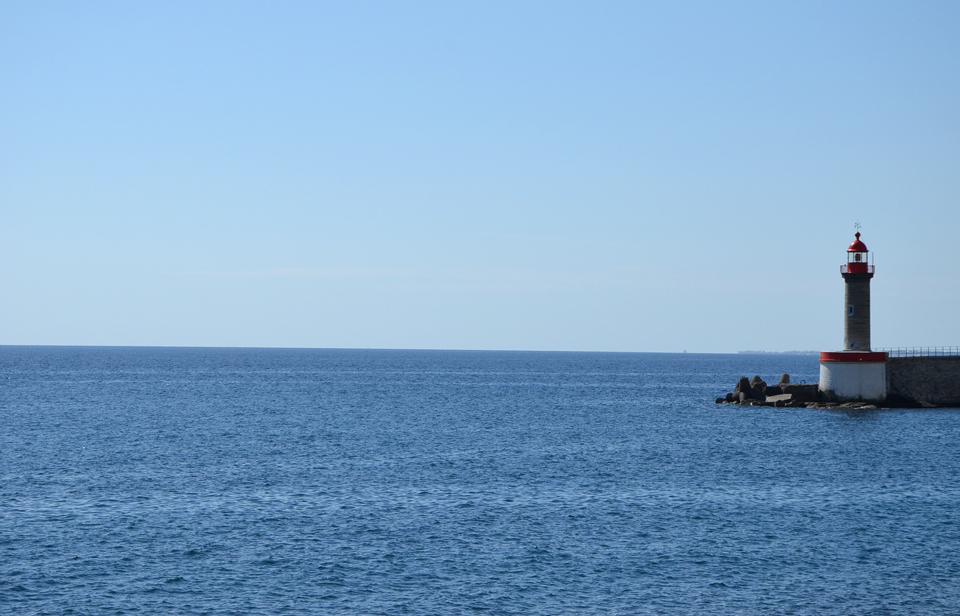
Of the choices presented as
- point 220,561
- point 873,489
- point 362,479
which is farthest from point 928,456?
point 220,561

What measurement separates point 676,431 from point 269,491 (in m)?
32.8

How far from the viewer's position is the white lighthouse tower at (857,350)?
223ft

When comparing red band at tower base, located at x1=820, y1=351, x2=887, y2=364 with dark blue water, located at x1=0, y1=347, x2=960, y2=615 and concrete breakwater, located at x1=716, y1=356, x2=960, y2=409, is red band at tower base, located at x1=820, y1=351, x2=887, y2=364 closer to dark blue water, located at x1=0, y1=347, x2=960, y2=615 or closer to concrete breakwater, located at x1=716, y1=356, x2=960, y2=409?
concrete breakwater, located at x1=716, y1=356, x2=960, y2=409

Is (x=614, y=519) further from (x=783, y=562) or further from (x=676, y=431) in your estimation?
(x=676, y=431)

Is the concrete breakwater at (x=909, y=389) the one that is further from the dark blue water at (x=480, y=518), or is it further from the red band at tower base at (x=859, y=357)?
the dark blue water at (x=480, y=518)

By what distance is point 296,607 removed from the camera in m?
22.5

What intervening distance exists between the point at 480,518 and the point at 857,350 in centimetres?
4653

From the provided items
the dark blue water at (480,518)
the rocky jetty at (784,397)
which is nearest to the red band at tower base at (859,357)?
the rocky jetty at (784,397)

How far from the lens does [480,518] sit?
3212 centimetres

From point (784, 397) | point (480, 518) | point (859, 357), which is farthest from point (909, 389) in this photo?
point (480, 518)

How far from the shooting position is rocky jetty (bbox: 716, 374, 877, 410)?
7219 cm

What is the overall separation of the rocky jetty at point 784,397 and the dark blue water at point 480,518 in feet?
25.3

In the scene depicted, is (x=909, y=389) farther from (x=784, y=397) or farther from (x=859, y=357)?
(x=784, y=397)

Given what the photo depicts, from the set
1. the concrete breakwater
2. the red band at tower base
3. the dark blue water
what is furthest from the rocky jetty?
the dark blue water
